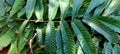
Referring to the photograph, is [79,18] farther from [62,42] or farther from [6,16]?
[6,16]

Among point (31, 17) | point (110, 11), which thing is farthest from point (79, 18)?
point (31, 17)

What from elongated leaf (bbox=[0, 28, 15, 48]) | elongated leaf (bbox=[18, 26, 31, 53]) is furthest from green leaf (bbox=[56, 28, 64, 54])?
elongated leaf (bbox=[0, 28, 15, 48])

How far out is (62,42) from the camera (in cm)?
147

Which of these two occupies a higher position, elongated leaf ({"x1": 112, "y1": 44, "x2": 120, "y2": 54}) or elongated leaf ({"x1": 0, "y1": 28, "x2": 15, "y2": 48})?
elongated leaf ({"x1": 0, "y1": 28, "x2": 15, "y2": 48})

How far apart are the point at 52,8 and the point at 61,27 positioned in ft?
0.48

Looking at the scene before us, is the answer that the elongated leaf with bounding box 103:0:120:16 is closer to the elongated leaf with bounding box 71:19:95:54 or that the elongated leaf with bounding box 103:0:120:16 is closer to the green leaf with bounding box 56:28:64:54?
the elongated leaf with bounding box 71:19:95:54

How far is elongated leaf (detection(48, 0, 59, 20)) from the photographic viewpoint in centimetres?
152

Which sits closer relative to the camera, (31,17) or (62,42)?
(62,42)

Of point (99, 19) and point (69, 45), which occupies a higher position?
point (99, 19)

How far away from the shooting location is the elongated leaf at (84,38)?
1406 mm

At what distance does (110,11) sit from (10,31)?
68 cm

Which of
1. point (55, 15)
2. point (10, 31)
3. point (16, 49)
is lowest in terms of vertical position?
point (16, 49)

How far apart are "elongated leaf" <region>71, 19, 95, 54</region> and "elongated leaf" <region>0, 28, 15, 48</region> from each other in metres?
0.43

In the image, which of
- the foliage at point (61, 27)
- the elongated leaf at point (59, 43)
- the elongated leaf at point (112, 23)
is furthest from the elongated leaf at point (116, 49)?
the elongated leaf at point (59, 43)
